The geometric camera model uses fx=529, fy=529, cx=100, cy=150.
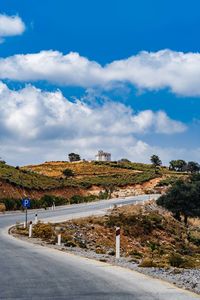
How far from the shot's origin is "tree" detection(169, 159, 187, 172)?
610 ft

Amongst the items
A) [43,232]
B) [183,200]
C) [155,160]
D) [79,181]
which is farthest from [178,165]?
[43,232]

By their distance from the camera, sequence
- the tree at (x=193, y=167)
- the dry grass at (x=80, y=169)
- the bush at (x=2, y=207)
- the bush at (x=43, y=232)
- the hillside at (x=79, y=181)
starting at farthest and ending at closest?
the tree at (x=193, y=167), the dry grass at (x=80, y=169), the hillside at (x=79, y=181), the bush at (x=2, y=207), the bush at (x=43, y=232)

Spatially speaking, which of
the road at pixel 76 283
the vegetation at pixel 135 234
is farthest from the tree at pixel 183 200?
the road at pixel 76 283

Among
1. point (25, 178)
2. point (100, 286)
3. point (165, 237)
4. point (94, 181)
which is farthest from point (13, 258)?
point (94, 181)

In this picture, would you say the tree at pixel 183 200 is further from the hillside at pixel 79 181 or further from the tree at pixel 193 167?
the tree at pixel 193 167

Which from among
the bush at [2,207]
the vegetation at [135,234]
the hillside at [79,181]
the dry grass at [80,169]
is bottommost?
the vegetation at [135,234]

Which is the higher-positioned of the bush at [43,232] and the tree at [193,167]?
the tree at [193,167]

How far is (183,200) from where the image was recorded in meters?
60.6

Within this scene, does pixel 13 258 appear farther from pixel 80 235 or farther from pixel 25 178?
pixel 25 178

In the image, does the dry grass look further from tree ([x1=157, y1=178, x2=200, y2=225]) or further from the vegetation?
the vegetation

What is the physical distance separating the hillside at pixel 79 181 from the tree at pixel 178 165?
74.0 feet

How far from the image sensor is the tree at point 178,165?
18588 cm

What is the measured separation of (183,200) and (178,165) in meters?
127

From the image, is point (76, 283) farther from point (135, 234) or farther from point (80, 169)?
point (80, 169)
